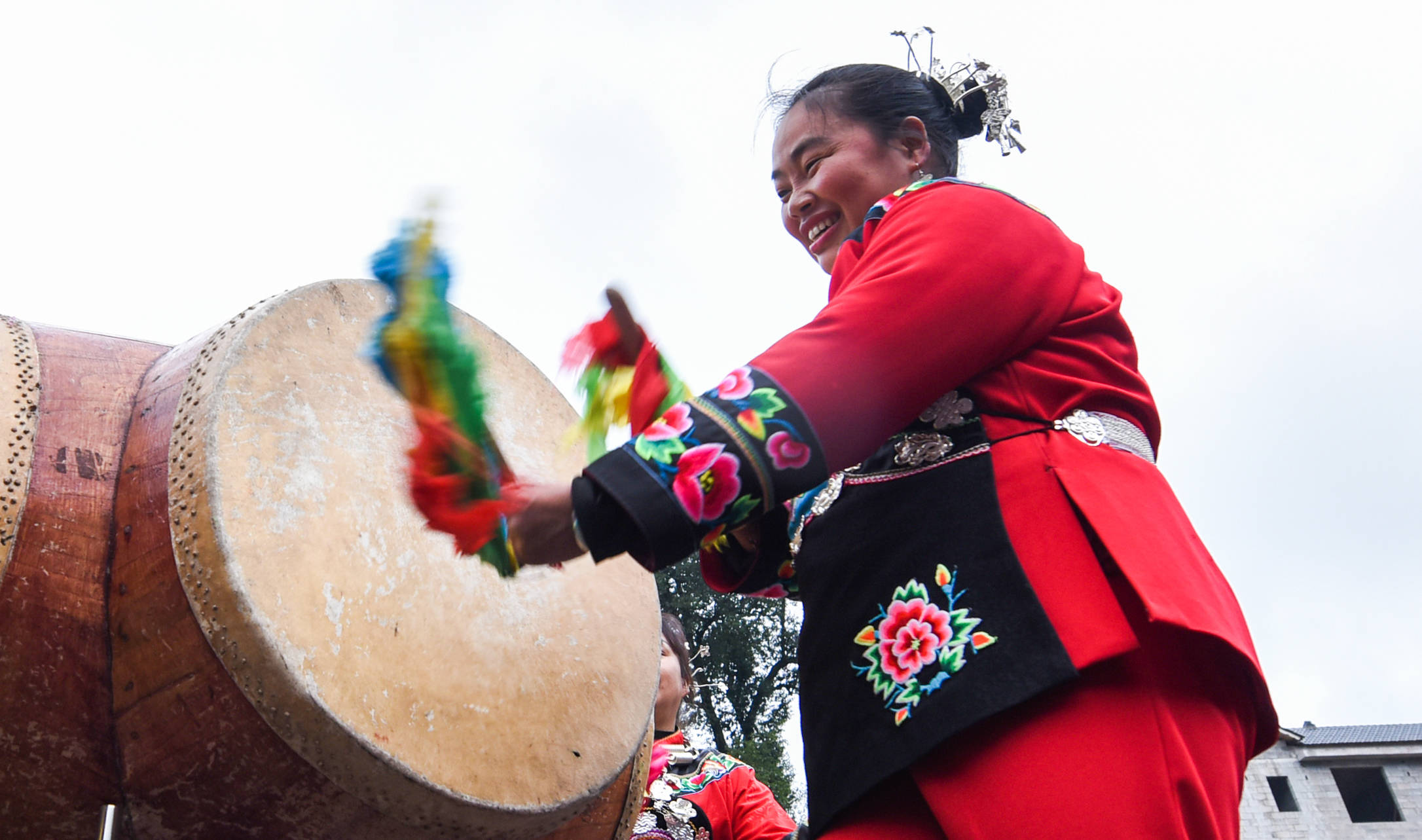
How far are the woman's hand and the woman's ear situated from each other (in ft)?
2.89

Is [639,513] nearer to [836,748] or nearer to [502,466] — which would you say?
[502,466]

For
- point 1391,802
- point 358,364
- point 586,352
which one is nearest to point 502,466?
point 586,352

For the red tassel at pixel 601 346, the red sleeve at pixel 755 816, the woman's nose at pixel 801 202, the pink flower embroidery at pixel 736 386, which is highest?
the woman's nose at pixel 801 202

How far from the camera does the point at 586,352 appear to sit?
1443mm

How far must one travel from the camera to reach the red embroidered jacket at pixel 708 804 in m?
3.15

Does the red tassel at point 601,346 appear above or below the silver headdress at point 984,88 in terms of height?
below

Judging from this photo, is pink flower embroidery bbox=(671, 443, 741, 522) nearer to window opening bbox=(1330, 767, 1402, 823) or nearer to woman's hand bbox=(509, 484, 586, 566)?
→ woman's hand bbox=(509, 484, 586, 566)

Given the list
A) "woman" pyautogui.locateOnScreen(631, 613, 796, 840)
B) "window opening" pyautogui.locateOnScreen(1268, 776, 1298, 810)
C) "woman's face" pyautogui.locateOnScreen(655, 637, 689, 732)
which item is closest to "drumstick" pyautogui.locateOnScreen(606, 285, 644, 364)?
"woman" pyautogui.locateOnScreen(631, 613, 796, 840)

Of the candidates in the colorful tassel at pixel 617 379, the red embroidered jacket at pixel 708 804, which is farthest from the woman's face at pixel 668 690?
the colorful tassel at pixel 617 379

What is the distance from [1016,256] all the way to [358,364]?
1.10 meters

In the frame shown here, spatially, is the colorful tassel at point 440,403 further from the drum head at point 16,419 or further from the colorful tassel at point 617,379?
the drum head at point 16,419

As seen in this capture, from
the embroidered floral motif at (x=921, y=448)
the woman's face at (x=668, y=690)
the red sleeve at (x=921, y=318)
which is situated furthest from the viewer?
the woman's face at (x=668, y=690)

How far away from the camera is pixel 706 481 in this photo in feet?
3.08

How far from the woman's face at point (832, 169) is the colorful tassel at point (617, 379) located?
0.35 meters
